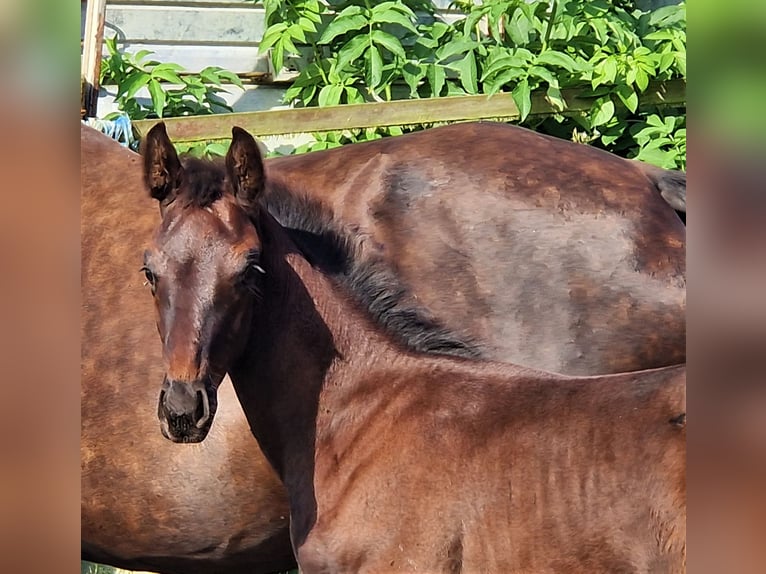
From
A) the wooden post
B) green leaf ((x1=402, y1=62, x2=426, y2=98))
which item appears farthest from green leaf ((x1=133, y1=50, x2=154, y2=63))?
green leaf ((x1=402, y1=62, x2=426, y2=98))

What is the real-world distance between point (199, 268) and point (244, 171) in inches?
12.3

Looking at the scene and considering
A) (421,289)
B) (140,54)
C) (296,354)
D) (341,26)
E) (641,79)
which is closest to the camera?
(296,354)

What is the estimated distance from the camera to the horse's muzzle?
2.42m

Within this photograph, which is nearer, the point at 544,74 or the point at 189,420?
the point at 189,420

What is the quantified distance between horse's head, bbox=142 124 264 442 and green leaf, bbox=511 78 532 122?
228 centimetres

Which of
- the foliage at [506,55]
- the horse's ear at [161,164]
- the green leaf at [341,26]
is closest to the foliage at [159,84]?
the foliage at [506,55]

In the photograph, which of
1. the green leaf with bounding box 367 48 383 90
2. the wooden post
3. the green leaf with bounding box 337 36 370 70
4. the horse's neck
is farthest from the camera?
the green leaf with bounding box 337 36 370 70

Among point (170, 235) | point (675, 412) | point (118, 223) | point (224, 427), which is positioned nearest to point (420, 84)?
point (118, 223)

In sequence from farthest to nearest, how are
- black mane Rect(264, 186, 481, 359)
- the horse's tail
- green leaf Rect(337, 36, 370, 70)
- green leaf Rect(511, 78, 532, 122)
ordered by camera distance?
green leaf Rect(337, 36, 370, 70) < green leaf Rect(511, 78, 532, 122) < the horse's tail < black mane Rect(264, 186, 481, 359)

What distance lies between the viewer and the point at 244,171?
2.67 metres

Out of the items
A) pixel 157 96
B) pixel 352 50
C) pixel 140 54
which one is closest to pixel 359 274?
pixel 157 96

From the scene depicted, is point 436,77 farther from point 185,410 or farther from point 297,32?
point 185,410

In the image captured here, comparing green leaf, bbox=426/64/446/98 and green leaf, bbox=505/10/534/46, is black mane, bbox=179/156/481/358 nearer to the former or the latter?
green leaf, bbox=426/64/446/98

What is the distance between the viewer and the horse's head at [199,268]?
8.05 feet
